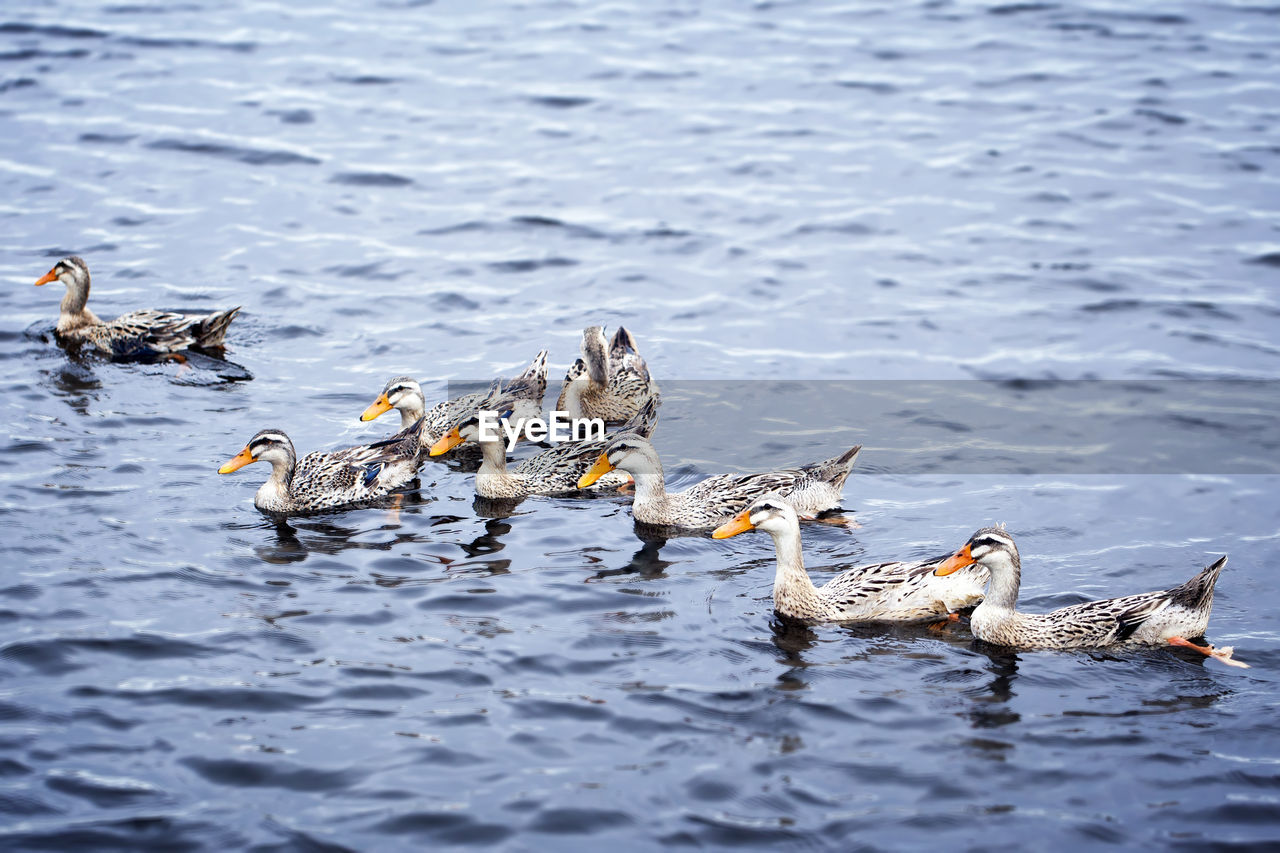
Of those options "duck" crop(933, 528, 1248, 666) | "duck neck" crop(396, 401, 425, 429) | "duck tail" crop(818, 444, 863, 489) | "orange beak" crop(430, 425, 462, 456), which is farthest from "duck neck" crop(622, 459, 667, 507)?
"duck" crop(933, 528, 1248, 666)

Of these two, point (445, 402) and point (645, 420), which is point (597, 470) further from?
point (445, 402)

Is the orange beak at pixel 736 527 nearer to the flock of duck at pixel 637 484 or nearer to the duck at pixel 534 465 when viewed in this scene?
the flock of duck at pixel 637 484

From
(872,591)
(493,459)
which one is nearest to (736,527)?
(872,591)

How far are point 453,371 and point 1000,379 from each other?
20.1 feet

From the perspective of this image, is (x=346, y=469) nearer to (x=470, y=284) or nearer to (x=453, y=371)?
(x=453, y=371)

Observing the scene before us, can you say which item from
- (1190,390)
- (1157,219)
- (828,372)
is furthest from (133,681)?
(1157,219)

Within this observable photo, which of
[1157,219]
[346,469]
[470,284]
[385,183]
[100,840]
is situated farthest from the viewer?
[385,183]

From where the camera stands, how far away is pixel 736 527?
34.6 ft

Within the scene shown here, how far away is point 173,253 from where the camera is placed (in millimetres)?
17062

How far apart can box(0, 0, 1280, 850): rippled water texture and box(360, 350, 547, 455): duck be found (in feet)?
1.98

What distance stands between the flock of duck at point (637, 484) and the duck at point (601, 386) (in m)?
0.02

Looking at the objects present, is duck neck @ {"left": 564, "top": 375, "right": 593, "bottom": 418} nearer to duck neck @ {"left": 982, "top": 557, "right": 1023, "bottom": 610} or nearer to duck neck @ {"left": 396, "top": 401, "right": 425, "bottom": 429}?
duck neck @ {"left": 396, "top": 401, "right": 425, "bottom": 429}

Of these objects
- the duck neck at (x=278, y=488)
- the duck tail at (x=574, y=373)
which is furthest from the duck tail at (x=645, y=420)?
the duck neck at (x=278, y=488)

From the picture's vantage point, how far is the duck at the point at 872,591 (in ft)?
32.0
